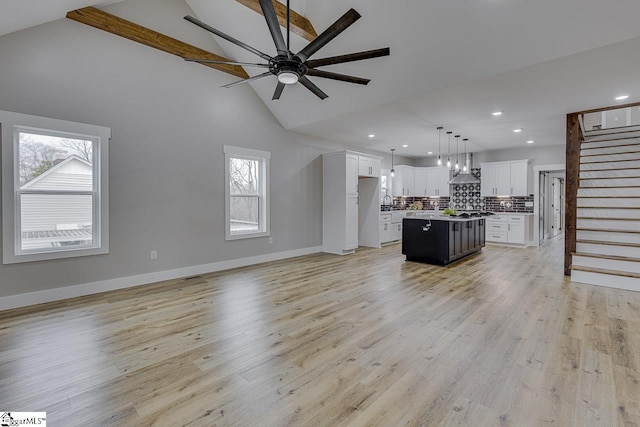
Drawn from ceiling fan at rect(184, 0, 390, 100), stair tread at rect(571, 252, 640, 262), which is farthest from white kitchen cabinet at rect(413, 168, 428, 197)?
ceiling fan at rect(184, 0, 390, 100)

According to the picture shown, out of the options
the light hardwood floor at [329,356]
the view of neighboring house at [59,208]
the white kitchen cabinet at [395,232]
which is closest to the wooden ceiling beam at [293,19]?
the view of neighboring house at [59,208]

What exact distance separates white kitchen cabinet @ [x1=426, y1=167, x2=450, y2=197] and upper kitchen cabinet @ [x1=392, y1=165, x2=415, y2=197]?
62 cm

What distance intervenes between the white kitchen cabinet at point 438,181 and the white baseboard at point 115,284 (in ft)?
19.5

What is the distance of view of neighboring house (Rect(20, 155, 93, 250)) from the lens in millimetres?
3584

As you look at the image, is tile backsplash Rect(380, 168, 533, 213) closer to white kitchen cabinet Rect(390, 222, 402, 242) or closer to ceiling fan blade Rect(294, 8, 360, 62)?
white kitchen cabinet Rect(390, 222, 402, 242)

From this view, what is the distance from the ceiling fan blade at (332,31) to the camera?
8.02ft

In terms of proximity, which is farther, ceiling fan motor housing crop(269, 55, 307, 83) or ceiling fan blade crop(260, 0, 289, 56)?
ceiling fan motor housing crop(269, 55, 307, 83)

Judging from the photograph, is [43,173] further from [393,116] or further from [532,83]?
[532,83]

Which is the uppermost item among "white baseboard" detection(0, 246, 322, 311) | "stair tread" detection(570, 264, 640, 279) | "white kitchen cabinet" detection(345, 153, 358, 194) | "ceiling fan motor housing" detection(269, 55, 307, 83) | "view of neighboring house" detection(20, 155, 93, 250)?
"ceiling fan motor housing" detection(269, 55, 307, 83)

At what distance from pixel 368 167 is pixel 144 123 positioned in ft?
15.7

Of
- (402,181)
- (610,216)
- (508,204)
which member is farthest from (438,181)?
(610,216)

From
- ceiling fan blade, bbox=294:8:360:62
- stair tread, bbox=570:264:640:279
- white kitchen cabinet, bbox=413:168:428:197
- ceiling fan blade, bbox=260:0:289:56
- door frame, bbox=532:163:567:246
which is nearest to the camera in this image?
ceiling fan blade, bbox=260:0:289:56

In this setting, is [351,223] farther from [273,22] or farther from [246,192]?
[273,22]

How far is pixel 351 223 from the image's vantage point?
681 cm
